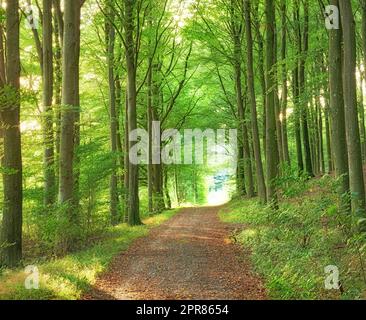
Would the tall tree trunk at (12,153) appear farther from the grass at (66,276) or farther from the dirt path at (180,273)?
the dirt path at (180,273)

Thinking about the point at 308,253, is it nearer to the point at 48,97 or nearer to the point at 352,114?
the point at 352,114

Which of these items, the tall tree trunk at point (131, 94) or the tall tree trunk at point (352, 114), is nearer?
the tall tree trunk at point (352, 114)

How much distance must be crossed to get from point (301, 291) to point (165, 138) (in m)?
24.4

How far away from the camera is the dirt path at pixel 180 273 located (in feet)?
25.5

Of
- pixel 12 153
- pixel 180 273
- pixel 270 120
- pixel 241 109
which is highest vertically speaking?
pixel 241 109

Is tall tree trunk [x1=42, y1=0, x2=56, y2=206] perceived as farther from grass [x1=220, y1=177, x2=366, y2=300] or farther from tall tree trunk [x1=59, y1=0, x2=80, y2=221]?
grass [x1=220, y1=177, x2=366, y2=300]

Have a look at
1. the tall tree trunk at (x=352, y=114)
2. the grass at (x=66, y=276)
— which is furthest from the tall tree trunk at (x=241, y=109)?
the grass at (x=66, y=276)

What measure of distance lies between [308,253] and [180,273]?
110 inches

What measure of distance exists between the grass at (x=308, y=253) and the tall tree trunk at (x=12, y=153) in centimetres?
593

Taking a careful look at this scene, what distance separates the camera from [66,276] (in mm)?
8250

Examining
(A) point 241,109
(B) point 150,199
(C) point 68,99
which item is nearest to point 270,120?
(C) point 68,99
